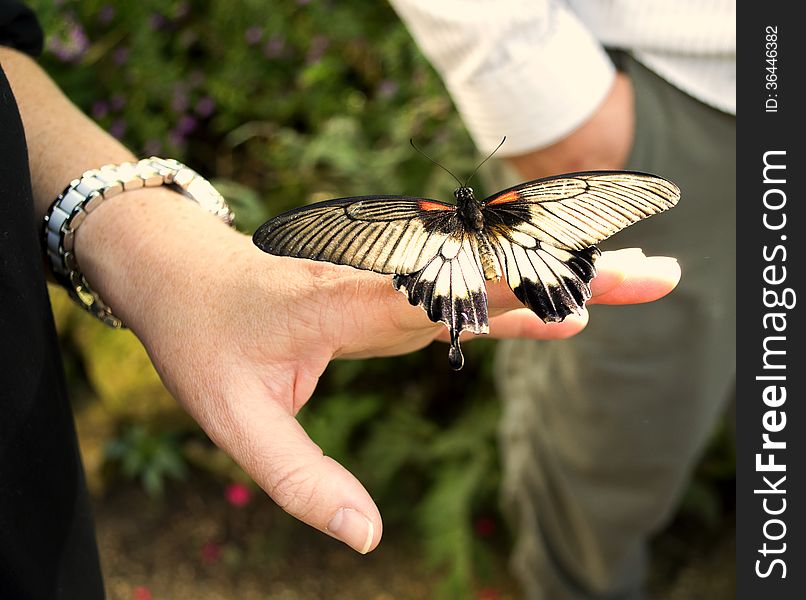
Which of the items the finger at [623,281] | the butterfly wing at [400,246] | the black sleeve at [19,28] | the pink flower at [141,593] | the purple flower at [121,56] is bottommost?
the pink flower at [141,593]

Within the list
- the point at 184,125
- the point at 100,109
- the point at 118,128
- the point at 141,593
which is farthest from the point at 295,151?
the point at 141,593

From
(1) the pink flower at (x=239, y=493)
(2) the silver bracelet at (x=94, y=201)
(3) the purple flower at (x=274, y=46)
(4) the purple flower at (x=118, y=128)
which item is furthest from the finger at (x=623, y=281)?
(3) the purple flower at (x=274, y=46)

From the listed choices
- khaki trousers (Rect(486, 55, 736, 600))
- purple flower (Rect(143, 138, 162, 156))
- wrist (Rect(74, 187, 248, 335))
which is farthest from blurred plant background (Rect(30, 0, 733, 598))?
wrist (Rect(74, 187, 248, 335))

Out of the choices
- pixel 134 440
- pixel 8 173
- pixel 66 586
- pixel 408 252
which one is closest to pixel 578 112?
pixel 408 252

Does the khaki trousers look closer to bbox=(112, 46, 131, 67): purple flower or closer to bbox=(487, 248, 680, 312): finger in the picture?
bbox=(487, 248, 680, 312): finger

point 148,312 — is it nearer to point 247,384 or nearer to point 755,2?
point 247,384

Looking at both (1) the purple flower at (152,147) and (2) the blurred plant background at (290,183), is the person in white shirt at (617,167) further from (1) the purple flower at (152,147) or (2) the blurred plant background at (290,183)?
(1) the purple flower at (152,147)

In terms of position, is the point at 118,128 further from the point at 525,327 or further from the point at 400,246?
the point at 400,246
